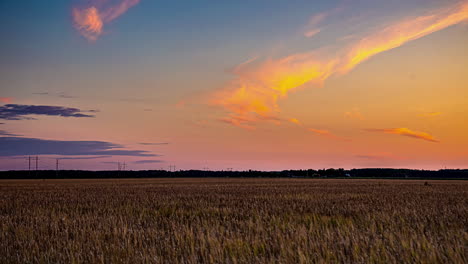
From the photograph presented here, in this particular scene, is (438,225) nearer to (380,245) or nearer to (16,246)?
(380,245)

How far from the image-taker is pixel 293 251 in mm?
7820

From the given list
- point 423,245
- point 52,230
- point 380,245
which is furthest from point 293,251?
point 52,230

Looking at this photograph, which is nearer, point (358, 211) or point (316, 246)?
point (316, 246)

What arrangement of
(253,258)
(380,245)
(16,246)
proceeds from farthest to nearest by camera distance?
1. (16,246)
2. (380,245)
3. (253,258)

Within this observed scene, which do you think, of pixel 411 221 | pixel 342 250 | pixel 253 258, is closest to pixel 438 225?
pixel 411 221

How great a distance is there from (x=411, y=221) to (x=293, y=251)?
6834mm

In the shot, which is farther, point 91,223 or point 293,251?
point 91,223

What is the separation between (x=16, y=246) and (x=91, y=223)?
363 cm

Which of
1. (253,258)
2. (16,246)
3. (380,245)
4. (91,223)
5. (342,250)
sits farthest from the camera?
(91,223)

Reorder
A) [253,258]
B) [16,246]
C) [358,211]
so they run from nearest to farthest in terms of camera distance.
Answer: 1. [253,258]
2. [16,246]
3. [358,211]

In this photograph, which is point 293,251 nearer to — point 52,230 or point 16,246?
point 16,246

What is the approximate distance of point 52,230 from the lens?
11.4 metres

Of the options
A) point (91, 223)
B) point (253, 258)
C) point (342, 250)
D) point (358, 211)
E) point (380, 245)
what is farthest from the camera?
point (358, 211)

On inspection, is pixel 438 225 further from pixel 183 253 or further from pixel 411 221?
pixel 183 253
